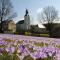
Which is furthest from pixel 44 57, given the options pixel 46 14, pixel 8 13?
pixel 46 14

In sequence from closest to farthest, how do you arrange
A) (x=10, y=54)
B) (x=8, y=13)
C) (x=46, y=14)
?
(x=10, y=54) < (x=8, y=13) < (x=46, y=14)

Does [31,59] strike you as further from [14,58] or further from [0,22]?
[0,22]

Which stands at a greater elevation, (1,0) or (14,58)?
(1,0)

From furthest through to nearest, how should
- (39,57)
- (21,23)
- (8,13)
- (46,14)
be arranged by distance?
(21,23) → (46,14) → (8,13) → (39,57)

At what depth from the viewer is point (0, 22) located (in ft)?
192

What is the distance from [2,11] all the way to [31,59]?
182 feet

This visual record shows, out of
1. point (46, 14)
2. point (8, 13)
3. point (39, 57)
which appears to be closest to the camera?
point (39, 57)

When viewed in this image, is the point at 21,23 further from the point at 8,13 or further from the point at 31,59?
the point at 31,59

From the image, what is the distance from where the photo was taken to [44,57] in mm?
1826

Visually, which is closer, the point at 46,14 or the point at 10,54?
the point at 10,54

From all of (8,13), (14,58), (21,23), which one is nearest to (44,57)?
(14,58)

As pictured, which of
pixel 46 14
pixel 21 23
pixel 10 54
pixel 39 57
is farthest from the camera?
pixel 21 23

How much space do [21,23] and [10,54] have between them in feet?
370

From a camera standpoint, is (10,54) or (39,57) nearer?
(39,57)
